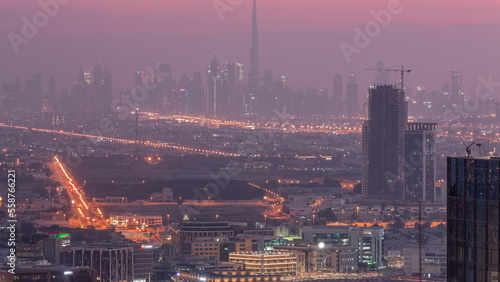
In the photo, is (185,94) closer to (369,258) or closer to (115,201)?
(115,201)

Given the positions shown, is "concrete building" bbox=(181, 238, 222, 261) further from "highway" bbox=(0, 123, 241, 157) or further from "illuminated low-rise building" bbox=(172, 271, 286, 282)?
"highway" bbox=(0, 123, 241, 157)

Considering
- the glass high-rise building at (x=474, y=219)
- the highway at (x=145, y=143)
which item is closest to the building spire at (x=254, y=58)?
the highway at (x=145, y=143)

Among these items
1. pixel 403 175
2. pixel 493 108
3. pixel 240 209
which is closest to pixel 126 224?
pixel 240 209

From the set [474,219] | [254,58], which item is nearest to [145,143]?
[254,58]

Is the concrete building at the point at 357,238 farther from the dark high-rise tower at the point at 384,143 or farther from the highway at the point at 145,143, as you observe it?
the highway at the point at 145,143

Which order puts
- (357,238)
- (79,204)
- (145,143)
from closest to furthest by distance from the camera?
(357,238)
(79,204)
(145,143)

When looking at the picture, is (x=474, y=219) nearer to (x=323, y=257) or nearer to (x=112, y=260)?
(x=112, y=260)
